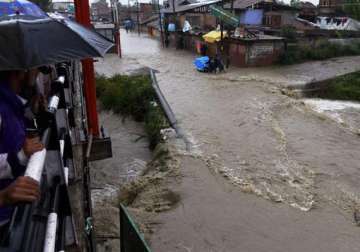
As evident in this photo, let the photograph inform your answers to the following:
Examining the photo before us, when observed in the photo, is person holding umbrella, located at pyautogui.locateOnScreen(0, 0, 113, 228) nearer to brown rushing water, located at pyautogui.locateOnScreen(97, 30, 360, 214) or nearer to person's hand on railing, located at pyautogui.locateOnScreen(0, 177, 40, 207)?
person's hand on railing, located at pyautogui.locateOnScreen(0, 177, 40, 207)

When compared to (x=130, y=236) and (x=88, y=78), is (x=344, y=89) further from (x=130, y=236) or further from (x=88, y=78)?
(x=130, y=236)

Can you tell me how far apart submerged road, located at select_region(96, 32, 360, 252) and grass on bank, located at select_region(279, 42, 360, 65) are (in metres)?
6.41

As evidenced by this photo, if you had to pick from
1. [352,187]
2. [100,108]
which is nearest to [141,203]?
[352,187]

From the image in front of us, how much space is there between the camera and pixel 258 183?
8.31 m

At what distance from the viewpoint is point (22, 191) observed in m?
2.00

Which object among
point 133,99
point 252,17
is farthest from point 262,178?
point 252,17

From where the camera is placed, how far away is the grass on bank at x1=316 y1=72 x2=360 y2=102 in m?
16.5

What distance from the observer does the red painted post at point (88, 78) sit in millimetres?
7207

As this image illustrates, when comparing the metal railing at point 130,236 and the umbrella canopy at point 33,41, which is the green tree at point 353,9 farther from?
the metal railing at point 130,236

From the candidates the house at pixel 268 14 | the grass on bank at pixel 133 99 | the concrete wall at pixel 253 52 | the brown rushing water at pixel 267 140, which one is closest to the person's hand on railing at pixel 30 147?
the brown rushing water at pixel 267 140

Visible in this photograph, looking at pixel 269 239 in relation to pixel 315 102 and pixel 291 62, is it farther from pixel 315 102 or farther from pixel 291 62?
pixel 291 62

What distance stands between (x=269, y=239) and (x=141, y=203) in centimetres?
243

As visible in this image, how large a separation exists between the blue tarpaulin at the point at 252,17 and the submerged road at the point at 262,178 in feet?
58.3

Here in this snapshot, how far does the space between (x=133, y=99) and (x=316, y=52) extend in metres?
12.7
